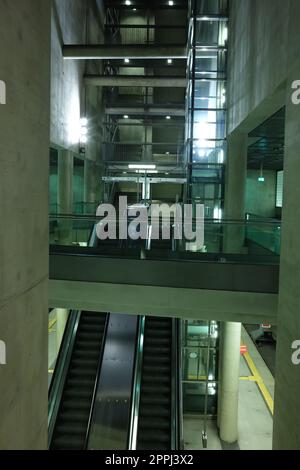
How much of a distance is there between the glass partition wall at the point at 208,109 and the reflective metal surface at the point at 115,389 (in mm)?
4826

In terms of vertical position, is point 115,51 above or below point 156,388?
above

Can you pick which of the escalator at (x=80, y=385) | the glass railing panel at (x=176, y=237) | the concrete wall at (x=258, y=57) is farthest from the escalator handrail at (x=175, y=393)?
the concrete wall at (x=258, y=57)

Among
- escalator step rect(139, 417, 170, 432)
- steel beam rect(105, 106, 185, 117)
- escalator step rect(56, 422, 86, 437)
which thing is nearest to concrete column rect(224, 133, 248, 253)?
escalator step rect(139, 417, 170, 432)

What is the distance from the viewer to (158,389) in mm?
9891

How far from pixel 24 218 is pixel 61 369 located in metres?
7.20

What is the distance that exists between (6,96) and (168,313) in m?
5.28

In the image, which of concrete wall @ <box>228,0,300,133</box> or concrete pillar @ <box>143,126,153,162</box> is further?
concrete pillar @ <box>143,126,153,162</box>

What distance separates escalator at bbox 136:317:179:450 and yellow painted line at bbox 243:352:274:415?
4067mm

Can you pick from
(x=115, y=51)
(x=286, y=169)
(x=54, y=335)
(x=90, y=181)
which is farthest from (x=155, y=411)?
(x=90, y=181)

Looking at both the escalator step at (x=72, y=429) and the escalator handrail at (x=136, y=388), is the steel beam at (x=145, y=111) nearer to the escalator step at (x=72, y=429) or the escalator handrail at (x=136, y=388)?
the escalator handrail at (x=136, y=388)

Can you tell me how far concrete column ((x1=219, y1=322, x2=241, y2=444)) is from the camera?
11703 mm

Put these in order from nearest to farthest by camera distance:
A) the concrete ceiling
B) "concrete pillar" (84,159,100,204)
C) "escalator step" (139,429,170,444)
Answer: "escalator step" (139,429,170,444) < the concrete ceiling < "concrete pillar" (84,159,100,204)

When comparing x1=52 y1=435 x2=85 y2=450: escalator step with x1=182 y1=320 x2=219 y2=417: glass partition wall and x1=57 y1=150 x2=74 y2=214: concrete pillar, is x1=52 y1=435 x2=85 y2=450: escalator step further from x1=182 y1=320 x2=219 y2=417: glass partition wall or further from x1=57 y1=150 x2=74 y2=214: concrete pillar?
x1=57 y1=150 x2=74 y2=214: concrete pillar

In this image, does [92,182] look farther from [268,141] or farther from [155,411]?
[155,411]
